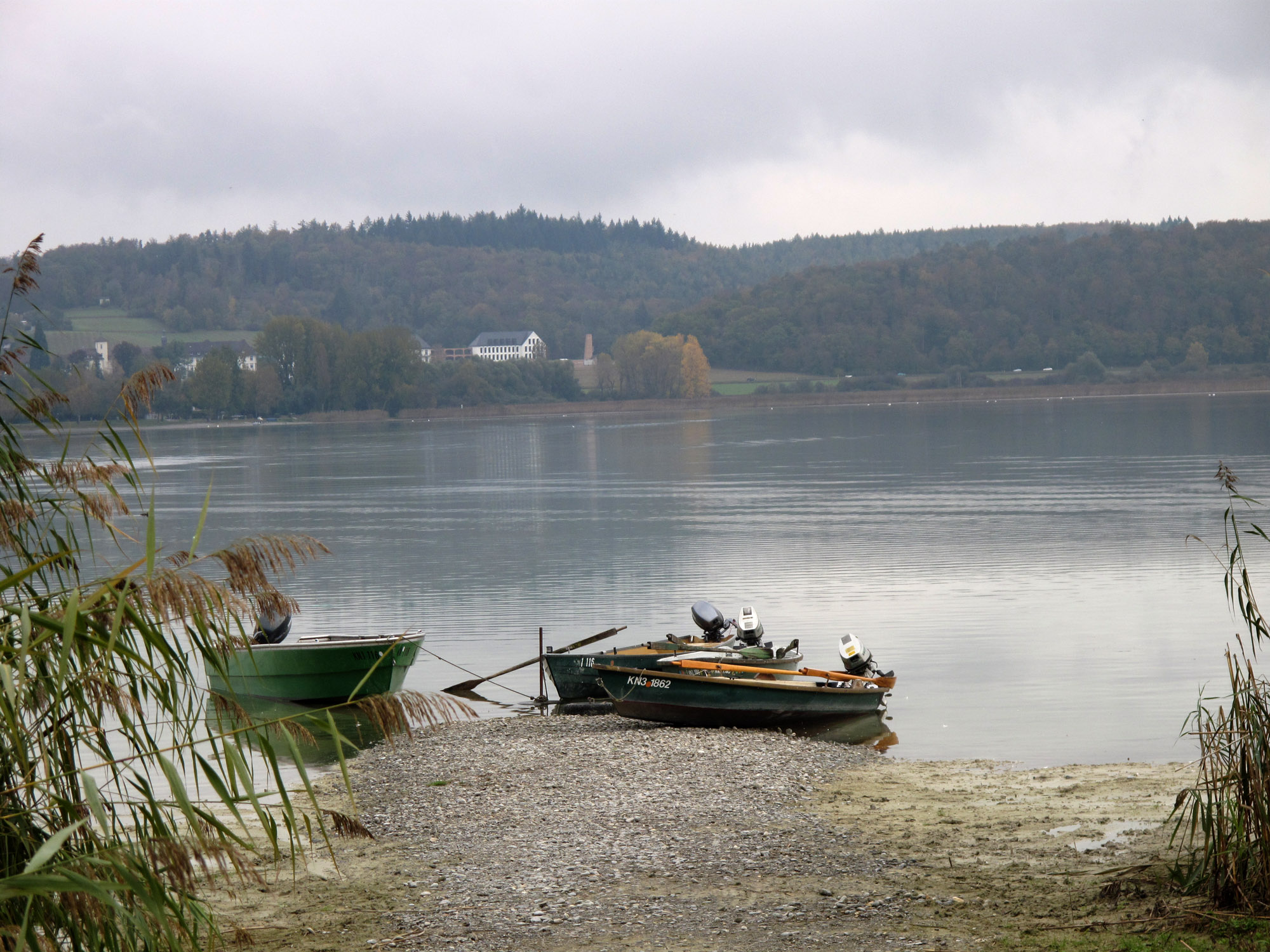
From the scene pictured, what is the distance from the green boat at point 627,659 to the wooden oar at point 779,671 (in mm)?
674

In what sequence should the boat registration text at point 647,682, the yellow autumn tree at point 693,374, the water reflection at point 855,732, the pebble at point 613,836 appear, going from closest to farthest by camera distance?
the pebble at point 613,836, the boat registration text at point 647,682, the water reflection at point 855,732, the yellow autumn tree at point 693,374

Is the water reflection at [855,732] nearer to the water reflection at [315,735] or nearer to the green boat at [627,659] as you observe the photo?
the green boat at [627,659]

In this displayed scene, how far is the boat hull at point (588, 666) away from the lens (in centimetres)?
1901

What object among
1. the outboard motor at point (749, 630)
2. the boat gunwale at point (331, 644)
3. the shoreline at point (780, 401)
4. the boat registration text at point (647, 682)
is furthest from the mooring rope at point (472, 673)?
the shoreline at point (780, 401)

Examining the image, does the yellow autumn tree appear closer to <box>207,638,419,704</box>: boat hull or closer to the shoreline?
the shoreline

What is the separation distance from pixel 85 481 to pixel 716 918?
5586 millimetres

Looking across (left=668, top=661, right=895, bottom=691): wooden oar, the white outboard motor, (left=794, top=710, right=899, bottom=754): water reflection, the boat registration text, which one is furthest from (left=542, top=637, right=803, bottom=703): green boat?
the boat registration text

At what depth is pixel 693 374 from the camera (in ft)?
631

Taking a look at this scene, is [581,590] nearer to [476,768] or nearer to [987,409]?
[476,768]

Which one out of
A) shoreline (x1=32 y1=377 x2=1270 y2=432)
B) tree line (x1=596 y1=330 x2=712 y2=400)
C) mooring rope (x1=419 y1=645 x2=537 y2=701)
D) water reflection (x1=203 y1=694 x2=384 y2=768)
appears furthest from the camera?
tree line (x1=596 y1=330 x2=712 y2=400)

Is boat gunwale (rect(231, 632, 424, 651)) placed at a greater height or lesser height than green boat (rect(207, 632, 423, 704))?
greater

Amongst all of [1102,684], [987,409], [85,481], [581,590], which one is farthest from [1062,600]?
[987,409]

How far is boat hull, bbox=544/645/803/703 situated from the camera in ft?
62.4

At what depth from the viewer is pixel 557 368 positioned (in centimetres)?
19312
